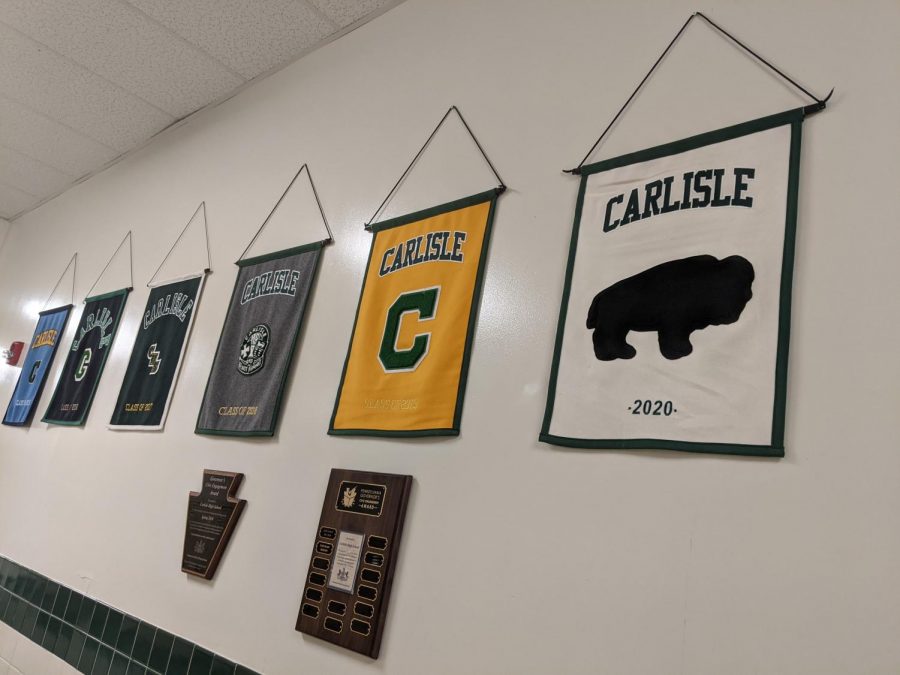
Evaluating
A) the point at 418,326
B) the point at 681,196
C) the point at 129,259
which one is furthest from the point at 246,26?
the point at 681,196

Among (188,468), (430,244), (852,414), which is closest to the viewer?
(852,414)

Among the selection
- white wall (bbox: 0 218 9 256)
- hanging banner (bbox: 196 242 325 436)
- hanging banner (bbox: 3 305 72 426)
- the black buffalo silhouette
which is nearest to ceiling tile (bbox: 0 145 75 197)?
white wall (bbox: 0 218 9 256)

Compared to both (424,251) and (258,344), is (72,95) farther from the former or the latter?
(424,251)

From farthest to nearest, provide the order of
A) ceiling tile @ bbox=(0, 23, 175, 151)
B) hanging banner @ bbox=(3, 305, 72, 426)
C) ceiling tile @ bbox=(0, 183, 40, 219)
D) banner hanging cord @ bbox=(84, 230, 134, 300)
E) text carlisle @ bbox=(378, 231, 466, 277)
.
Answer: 1. ceiling tile @ bbox=(0, 183, 40, 219)
2. hanging banner @ bbox=(3, 305, 72, 426)
3. banner hanging cord @ bbox=(84, 230, 134, 300)
4. ceiling tile @ bbox=(0, 23, 175, 151)
5. text carlisle @ bbox=(378, 231, 466, 277)

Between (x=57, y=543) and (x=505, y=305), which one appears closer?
(x=505, y=305)

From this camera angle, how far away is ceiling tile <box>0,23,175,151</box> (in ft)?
10.5

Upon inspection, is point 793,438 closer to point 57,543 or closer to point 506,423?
point 506,423

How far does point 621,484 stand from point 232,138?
2.63 metres

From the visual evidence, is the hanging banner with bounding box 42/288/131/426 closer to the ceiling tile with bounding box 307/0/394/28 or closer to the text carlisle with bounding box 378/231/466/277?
the ceiling tile with bounding box 307/0/394/28

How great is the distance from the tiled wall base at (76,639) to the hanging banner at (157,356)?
77 cm

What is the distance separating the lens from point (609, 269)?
1530mm

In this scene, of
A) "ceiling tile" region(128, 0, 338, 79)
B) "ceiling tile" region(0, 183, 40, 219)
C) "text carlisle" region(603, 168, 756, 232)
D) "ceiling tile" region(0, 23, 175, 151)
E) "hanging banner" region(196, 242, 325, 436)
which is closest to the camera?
"text carlisle" region(603, 168, 756, 232)

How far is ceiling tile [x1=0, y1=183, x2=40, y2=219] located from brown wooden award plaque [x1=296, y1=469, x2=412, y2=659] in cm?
441

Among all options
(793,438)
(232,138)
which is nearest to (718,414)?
(793,438)
